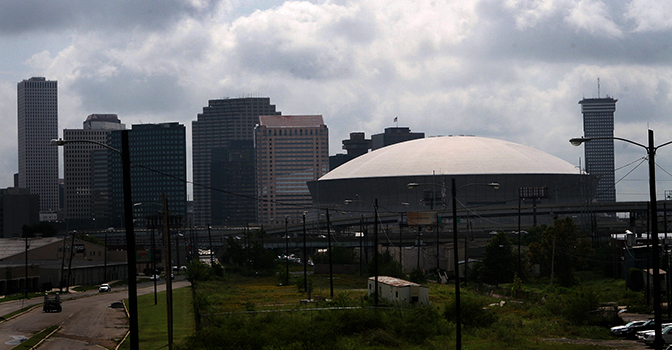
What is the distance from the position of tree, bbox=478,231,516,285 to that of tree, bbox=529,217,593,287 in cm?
304

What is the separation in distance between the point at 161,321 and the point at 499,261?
1697 inches

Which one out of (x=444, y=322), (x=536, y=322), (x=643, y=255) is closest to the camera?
(x=444, y=322)

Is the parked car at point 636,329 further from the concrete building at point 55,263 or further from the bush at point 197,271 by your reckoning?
the concrete building at point 55,263

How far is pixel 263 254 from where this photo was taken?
11156cm

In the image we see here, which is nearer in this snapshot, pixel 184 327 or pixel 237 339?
pixel 237 339

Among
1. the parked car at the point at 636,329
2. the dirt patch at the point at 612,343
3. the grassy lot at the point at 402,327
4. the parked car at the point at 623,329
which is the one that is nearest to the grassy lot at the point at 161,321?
the grassy lot at the point at 402,327

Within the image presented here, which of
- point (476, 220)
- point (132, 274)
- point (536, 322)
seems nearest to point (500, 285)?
point (536, 322)

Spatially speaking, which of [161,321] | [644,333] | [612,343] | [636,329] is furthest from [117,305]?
[644,333]

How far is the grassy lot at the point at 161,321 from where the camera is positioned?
4256 cm

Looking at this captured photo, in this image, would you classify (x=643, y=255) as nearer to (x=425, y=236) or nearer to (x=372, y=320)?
(x=372, y=320)

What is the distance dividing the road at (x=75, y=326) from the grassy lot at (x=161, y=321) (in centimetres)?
147

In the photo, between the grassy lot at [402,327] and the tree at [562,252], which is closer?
the grassy lot at [402,327]

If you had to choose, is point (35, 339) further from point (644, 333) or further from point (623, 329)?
point (623, 329)

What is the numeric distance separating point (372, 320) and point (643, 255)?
43.7 m
